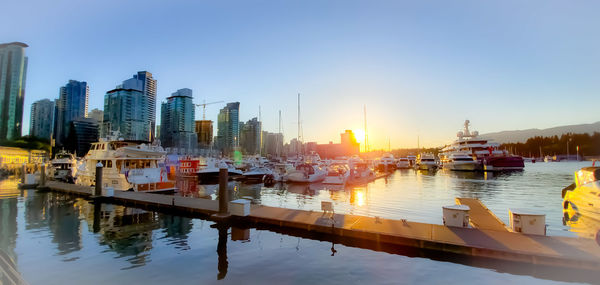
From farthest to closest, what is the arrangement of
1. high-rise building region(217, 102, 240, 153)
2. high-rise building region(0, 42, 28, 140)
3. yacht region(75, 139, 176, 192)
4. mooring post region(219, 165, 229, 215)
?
high-rise building region(217, 102, 240, 153), high-rise building region(0, 42, 28, 140), yacht region(75, 139, 176, 192), mooring post region(219, 165, 229, 215)

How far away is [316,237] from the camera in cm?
1231

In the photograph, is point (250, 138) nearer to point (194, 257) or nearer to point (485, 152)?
point (485, 152)

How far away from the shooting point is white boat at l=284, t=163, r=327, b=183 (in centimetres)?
3994

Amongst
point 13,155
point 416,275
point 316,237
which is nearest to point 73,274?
point 316,237

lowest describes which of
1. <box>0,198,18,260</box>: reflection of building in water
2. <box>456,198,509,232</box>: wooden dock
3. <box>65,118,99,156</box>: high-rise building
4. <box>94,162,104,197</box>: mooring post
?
<box>0,198,18,260</box>: reflection of building in water

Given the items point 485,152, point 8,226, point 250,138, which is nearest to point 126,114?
point 250,138

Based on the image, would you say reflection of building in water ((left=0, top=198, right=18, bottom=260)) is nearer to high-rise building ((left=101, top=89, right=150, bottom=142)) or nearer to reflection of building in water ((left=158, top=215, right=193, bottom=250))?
reflection of building in water ((left=158, top=215, right=193, bottom=250))

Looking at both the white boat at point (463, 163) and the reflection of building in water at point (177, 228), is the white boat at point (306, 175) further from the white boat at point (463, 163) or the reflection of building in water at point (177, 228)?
the white boat at point (463, 163)

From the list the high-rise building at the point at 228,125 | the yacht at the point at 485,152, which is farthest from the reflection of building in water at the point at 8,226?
the high-rise building at the point at 228,125

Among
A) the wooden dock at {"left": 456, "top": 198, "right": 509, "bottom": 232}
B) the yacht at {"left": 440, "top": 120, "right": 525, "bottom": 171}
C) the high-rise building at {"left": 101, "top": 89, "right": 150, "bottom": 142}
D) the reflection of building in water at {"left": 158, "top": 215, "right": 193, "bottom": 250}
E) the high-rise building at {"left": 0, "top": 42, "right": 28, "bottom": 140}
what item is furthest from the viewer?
the high-rise building at {"left": 101, "top": 89, "right": 150, "bottom": 142}

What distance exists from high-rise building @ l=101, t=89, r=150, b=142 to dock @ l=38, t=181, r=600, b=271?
470ft

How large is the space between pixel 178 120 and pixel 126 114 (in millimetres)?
25776

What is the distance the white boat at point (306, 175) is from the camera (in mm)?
39938

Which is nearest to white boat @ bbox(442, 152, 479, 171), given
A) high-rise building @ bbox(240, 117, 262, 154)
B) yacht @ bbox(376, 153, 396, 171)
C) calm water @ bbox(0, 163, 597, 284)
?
yacht @ bbox(376, 153, 396, 171)
